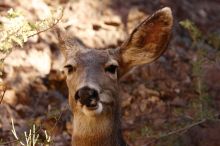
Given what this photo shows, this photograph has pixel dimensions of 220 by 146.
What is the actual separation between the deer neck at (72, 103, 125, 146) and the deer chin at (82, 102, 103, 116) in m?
0.08

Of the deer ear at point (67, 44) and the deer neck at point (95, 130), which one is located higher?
the deer ear at point (67, 44)

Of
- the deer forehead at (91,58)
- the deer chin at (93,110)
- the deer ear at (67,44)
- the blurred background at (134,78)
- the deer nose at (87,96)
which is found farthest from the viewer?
the blurred background at (134,78)

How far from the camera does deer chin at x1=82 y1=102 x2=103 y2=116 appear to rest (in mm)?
5333

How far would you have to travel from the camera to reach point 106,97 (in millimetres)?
5535

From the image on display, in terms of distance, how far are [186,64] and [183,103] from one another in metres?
0.93

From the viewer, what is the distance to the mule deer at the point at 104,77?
5.41 metres

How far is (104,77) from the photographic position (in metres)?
5.65

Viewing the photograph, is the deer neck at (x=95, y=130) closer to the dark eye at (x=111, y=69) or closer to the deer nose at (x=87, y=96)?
the deer nose at (x=87, y=96)

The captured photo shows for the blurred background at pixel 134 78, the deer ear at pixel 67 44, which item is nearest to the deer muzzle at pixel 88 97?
the deer ear at pixel 67 44

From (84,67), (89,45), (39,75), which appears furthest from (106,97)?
(89,45)

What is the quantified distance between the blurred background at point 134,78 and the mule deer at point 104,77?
5.72 feet

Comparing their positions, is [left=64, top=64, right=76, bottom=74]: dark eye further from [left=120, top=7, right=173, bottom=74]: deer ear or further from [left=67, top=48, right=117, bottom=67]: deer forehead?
[left=120, top=7, right=173, bottom=74]: deer ear

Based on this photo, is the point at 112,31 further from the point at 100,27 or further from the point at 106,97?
the point at 106,97

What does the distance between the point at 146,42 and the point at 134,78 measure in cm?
386
